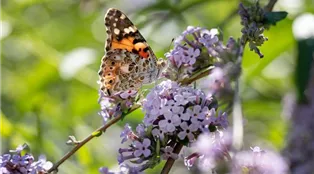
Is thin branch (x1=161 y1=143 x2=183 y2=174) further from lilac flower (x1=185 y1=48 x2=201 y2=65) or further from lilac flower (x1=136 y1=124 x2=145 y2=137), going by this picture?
lilac flower (x1=185 y1=48 x2=201 y2=65)

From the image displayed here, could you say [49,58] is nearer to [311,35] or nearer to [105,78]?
[105,78]

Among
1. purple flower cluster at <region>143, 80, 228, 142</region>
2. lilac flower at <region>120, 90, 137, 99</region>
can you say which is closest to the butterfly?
lilac flower at <region>120, 90, 137, 99</region>

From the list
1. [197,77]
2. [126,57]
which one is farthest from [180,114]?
[126,57]

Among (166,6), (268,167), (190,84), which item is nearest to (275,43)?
(166,6)

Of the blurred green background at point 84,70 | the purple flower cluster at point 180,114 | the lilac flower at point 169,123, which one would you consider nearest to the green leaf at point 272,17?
the purple flower cluster at point 180,114

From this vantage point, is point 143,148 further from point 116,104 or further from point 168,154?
point 116,104

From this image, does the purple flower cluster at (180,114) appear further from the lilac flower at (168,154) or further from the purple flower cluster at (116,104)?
the purple flower cluster at (116,104)

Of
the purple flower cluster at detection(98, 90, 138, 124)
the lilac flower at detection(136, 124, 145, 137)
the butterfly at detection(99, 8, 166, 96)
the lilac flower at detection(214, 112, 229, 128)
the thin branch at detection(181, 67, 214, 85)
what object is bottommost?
the lilac flower at detection(214, 112, 229, 128)
